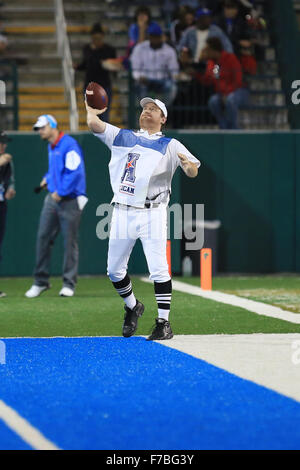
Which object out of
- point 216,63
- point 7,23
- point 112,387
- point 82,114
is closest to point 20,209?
point 82,114

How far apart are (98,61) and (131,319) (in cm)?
1021

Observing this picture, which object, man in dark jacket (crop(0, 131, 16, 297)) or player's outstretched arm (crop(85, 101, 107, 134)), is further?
man in dark jacket (crop(0, 131, 16, 297))

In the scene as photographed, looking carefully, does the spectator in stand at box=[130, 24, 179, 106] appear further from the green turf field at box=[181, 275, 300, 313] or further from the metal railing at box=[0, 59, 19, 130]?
the green turf field at box=[181, 275, 300, 313]

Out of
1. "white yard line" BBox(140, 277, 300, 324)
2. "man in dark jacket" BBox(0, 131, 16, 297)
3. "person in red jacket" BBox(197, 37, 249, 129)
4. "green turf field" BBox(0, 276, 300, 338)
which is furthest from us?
"person in red jacket" BBox(197, 37, 249, 129)

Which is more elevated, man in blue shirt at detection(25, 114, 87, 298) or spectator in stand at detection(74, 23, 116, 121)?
spectator in stand at detection(74, 23, 116, 121)

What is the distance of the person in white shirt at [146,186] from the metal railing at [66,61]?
9.67 metres

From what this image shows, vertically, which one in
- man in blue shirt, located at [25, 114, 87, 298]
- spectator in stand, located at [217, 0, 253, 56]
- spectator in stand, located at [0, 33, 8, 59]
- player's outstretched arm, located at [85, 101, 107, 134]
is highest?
spectator in stand, located at [217, 0, 253, 56]

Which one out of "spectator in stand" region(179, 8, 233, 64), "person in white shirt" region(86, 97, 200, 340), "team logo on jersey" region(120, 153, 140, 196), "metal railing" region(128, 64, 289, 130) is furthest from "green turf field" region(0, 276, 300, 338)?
"spectator in stand" region(179, 8, 233, 64)

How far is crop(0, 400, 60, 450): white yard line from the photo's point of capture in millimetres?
6281

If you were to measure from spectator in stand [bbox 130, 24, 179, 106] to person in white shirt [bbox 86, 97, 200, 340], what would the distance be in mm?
9183

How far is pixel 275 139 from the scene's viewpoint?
19.6m
